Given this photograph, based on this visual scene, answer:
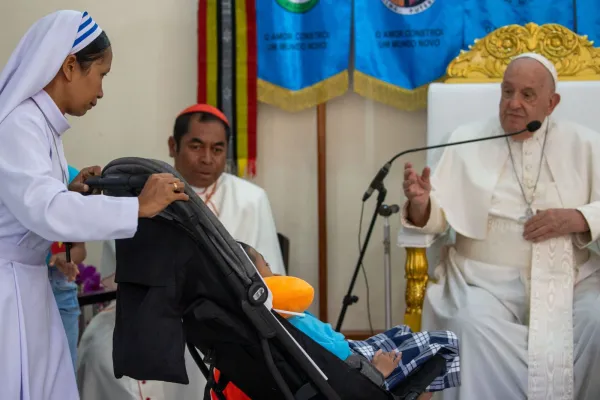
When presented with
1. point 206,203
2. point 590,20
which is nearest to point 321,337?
point 206,203

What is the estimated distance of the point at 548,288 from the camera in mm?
3402

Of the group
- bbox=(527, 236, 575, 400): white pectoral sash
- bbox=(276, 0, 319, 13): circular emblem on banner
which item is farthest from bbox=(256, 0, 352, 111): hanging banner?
bbox=(527, 236, 575, 400): white pectoral sash

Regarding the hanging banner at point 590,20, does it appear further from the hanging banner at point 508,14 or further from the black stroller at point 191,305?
the black stroller at point 191,305

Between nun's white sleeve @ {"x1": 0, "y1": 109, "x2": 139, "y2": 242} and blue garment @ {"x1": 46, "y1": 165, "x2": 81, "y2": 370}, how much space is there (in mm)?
621

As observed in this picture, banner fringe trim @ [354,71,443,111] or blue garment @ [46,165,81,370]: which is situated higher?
banner fringe trim @ [354,71,443,111]

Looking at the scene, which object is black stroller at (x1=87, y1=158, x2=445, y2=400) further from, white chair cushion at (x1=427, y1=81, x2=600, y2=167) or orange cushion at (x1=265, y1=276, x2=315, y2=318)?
white chair cushion at (x1=427, y1=81, x2=600, y2=167)

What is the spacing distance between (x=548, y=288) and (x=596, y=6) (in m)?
1.90

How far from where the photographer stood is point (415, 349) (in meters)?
2.68

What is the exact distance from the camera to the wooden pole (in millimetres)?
4816

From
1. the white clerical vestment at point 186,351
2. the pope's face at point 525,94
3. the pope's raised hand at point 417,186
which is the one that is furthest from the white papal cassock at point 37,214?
the pope's face at point 525,94


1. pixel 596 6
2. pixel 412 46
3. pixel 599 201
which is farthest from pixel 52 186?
pixel 596 6

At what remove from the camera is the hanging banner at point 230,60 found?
4691mm

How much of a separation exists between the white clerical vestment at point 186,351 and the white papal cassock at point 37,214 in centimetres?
108

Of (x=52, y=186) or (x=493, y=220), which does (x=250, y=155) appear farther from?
(x=52, y=186)
